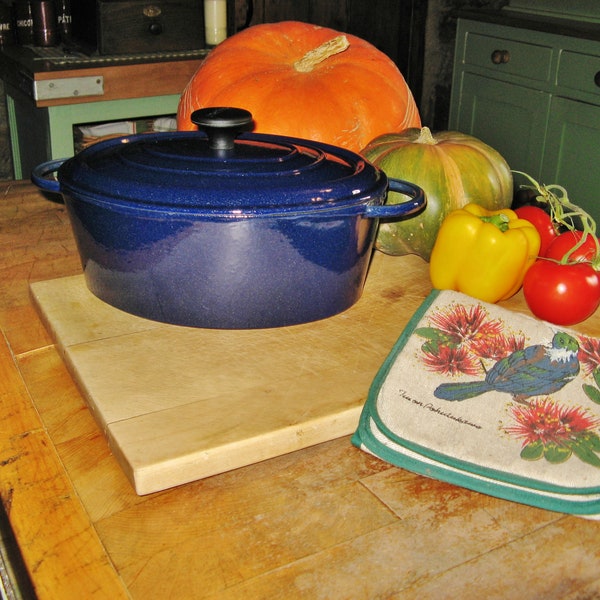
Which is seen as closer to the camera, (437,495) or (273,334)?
(437,495)

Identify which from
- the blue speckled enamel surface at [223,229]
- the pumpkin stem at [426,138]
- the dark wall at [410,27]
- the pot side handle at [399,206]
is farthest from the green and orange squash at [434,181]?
the dark wall at [410,27]

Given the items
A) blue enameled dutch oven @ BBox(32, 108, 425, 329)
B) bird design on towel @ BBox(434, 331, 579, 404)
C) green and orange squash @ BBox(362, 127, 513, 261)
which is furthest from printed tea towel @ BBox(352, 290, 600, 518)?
green and orange squash @ BBox(362, 127, 513, 261)

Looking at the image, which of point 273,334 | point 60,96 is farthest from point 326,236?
point 60,96

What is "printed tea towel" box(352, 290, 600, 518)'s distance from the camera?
0.57m

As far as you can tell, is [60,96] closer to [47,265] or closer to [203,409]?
[47,265]

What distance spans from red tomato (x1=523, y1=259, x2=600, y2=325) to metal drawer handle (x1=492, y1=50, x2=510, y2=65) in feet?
7.35

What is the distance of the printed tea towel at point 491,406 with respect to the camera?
1.87 ft

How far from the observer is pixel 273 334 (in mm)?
769

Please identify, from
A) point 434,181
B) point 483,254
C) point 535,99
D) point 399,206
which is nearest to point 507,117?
point 535,99

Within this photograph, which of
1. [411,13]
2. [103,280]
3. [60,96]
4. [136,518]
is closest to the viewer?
[136,518]

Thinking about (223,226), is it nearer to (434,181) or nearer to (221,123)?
(221,123)

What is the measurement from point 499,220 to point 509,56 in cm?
220

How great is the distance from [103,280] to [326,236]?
239 millimetres

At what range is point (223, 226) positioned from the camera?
0.68 m
